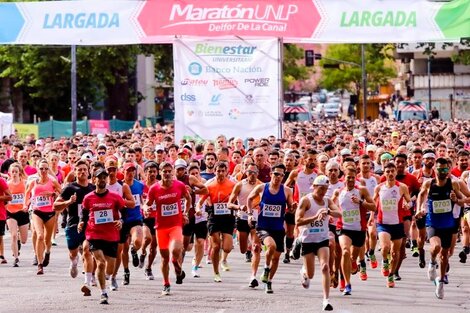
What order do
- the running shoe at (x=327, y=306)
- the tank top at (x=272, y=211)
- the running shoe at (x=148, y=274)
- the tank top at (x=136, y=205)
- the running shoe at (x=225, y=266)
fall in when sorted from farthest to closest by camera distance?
the running shoe at (x=225, y=266)
the running shoe at (x=148, y=274)
the tank top at (x=136, y=205)
the tank top at (x=272, y=211)
the running shoe at (x=327, y=306)

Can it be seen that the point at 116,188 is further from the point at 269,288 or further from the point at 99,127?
the point at 99,127

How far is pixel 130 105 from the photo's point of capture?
7512 cm

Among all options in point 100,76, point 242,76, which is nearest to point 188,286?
point 242,76

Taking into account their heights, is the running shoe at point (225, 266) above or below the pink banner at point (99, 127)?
below

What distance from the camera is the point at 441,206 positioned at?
17.7 m

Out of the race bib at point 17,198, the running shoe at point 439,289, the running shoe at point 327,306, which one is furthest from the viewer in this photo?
the race bib at point 17,198

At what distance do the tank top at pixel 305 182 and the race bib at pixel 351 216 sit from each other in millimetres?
2528

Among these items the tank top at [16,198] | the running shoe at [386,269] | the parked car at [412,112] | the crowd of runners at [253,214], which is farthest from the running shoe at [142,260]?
the parked car at [412,112]

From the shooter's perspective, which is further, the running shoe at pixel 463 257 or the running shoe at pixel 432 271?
the running shoe at pixel 463 257

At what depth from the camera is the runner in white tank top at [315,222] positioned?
16500 mm

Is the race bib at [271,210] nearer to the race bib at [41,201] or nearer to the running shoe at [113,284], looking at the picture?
the running shoe at [113,284]

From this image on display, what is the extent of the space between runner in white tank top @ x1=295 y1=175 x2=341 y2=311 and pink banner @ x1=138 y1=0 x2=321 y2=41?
38.5ft

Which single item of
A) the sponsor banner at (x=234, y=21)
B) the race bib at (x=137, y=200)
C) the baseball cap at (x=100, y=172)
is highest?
the sponsor banner at (x=234, y=21)

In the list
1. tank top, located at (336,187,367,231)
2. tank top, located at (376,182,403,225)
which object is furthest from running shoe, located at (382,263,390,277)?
tank top, located at (336,187,367,231)
